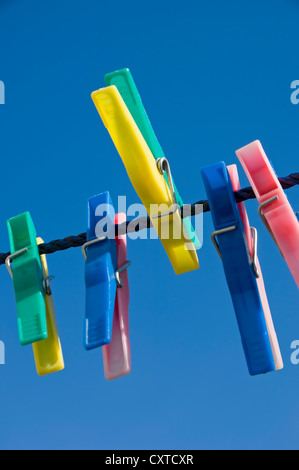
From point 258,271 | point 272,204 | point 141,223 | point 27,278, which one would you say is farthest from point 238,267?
point 27,278

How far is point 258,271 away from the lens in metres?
1.51

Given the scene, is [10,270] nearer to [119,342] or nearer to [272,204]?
[119,342]

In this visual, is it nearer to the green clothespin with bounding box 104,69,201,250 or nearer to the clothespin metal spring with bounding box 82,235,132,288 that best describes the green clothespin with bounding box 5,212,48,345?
the clothespin metal spring with bounding box 82,235,132,288

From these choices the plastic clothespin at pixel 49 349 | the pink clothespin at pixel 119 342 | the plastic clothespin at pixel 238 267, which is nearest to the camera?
the plastic clothespin at pixel 238 267

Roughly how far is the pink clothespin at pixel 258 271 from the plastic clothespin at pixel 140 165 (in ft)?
0.53

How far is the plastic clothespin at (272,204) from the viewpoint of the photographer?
1.42 metres

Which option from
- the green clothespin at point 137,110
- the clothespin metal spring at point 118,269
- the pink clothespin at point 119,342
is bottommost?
the pink clothespin at point 119,342

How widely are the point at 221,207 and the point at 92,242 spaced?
14.6 inches

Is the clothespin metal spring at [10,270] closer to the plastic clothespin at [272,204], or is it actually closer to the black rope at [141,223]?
the black rope at [141,223]

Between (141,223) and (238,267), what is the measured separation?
0.28m

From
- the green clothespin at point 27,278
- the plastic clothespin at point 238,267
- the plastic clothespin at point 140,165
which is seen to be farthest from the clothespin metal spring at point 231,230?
the green clothespin at point 27,278

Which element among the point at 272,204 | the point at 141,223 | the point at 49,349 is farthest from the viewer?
the point at 49,349

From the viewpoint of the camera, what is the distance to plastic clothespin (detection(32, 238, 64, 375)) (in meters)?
1.72

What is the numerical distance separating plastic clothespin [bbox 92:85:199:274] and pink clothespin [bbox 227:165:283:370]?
161 mm
